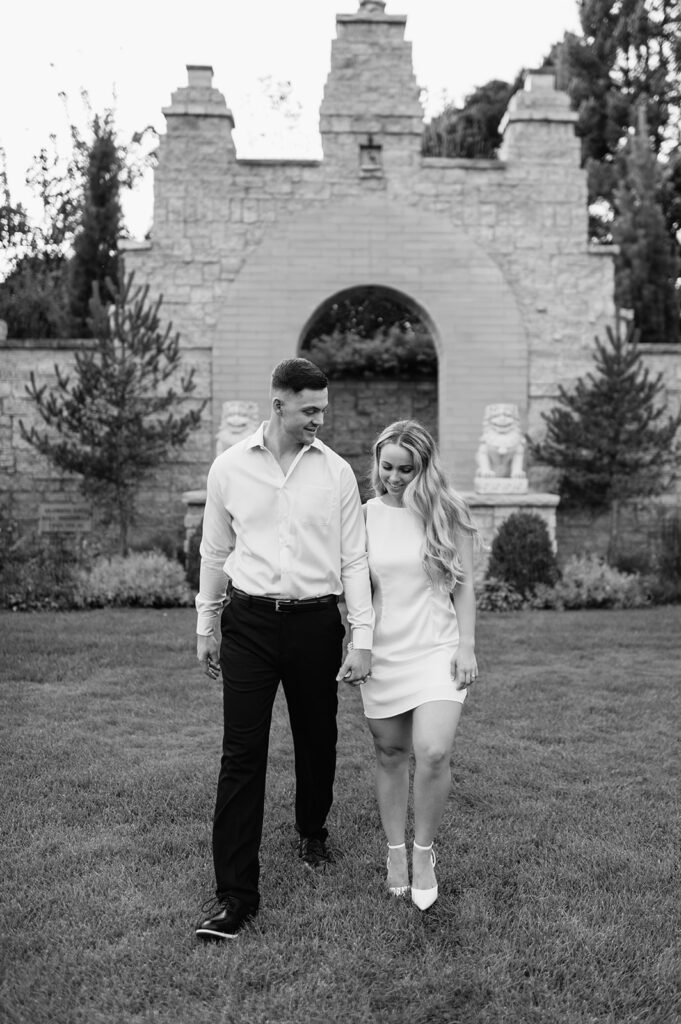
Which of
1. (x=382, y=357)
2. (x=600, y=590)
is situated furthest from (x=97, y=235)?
(x=600, y=590)

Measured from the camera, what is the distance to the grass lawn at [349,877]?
7.81 feet

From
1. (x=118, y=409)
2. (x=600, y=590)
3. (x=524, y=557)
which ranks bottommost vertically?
(x=600, y=590)

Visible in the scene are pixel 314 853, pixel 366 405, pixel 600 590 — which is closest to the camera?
pixel 314 853

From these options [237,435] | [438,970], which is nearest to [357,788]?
[438,970]

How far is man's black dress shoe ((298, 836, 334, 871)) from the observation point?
10.4ft

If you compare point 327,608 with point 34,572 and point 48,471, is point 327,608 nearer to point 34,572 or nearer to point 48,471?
point 34,572

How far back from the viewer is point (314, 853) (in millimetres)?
3219

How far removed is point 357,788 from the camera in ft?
13.0

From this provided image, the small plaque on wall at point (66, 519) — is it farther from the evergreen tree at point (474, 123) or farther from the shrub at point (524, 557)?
the evergreen tree at point (474, 123)

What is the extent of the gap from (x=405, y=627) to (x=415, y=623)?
36 mm

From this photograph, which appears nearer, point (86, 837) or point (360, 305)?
point (86, 837)

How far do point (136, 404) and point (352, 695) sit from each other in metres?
5.78

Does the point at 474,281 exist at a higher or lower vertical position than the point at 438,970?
higher

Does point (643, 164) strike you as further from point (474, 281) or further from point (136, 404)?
point (136, 404)
